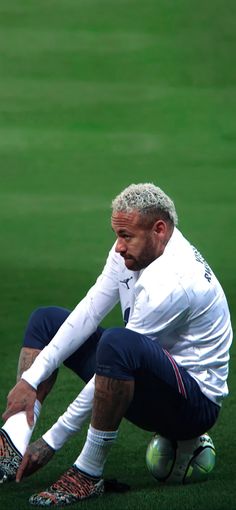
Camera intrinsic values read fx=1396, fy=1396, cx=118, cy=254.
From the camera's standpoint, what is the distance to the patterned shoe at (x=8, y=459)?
5.05m

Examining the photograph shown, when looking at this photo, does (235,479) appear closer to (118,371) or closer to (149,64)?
(118,371)

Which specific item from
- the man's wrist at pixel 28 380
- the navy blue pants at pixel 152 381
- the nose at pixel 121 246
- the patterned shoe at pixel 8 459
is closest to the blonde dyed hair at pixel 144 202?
the nose at pixel 121 246

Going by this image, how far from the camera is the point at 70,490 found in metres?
4.82

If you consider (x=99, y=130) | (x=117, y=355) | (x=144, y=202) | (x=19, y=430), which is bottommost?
(x=19, y=430)

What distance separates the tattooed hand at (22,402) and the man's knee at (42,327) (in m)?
0.25

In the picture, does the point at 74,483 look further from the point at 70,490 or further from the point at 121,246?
the point at 121,246

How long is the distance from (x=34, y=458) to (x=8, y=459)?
20 cm

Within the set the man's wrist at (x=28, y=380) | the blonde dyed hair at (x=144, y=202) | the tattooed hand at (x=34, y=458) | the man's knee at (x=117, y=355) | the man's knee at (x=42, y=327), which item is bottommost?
the tattooed hand at (x=34, y=458)

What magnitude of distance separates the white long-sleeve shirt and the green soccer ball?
237mm

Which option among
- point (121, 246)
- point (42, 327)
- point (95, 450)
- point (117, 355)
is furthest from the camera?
point (42, 327)

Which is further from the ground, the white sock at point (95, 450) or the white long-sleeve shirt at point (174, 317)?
the white long-sleeve shirt at point (174, 317)

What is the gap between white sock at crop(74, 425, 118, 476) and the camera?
15.7 feet

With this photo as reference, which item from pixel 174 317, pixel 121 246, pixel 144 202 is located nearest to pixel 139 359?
pixel 174 317

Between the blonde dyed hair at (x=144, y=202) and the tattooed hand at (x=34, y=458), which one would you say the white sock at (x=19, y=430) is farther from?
the blonde dyed hair at (x=144, y=202)
